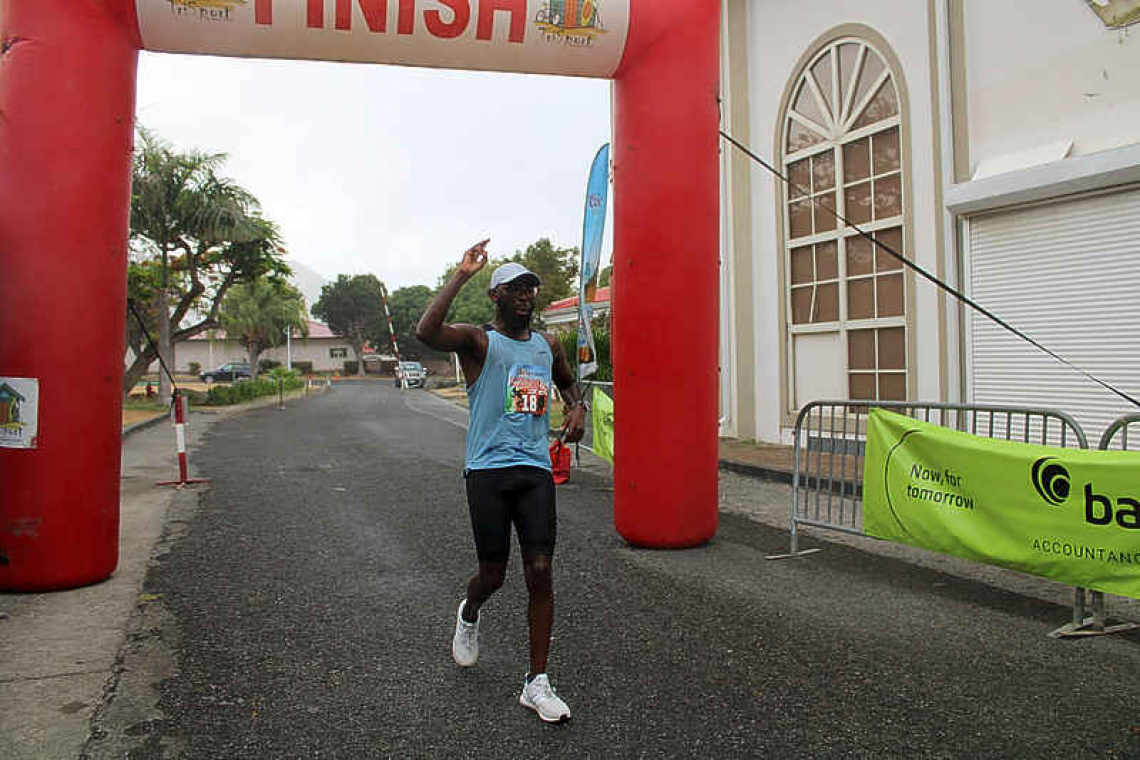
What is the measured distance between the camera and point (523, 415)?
12.7 feet

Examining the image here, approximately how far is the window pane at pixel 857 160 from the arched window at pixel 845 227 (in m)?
→ 0.01

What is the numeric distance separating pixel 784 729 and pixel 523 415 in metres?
1.70

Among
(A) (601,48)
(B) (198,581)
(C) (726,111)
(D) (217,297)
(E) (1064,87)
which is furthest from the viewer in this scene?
(D) (217,297)

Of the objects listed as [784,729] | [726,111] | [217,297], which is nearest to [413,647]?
[784,729]

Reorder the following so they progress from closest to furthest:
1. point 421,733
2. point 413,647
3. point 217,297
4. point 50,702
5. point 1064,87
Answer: point 421,733 → point 50,702 → point 413,647 → point 1064,87 → point 217,297

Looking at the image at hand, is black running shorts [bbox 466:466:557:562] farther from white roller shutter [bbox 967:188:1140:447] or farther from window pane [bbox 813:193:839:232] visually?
window pane [bbox 813:193:839:232]

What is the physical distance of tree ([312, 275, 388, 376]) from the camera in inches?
3223

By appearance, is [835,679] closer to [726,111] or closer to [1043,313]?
[1043,313]

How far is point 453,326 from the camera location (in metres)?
3.89

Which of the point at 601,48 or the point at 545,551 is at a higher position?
the point at 601,48

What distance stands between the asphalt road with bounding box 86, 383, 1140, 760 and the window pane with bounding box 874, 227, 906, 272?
18.4ft

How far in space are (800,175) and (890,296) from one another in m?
2.67

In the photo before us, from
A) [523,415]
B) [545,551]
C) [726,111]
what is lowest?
[545,551]

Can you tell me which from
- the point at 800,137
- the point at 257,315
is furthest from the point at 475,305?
the point at 800,137
